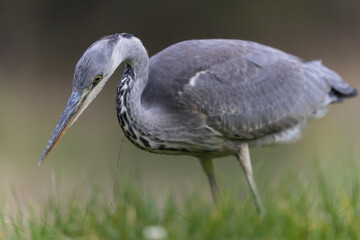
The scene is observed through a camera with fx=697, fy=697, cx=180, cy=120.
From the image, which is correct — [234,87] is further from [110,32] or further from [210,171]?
[110,32]

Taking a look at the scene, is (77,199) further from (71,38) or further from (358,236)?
(71,38)

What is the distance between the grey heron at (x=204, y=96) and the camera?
3154 mm

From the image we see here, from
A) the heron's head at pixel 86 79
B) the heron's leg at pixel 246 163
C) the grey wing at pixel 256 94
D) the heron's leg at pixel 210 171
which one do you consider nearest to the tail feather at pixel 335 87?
the grey wing at pixel 256 94

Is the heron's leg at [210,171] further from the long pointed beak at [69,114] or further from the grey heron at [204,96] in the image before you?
the long pointed beak at [69,114]

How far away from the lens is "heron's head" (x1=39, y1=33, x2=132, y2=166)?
3.05 meters

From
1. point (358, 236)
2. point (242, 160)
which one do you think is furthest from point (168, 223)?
point (242, 160)

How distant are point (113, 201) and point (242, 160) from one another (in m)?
0.92

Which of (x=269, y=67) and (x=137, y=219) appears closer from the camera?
(x=137, y=219)

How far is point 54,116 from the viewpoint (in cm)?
727

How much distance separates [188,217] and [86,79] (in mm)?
890

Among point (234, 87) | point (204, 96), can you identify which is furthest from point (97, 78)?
point (234, 87)

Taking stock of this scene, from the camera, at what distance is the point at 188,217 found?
2486 mm

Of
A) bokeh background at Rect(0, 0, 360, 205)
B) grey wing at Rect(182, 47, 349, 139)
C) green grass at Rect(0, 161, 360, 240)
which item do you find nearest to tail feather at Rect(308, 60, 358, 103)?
grey wing at Rect(182, 47, 349, 139)

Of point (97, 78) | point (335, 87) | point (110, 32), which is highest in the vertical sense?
point (110, 32)
